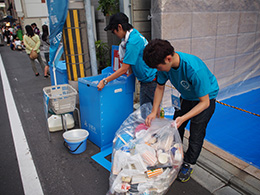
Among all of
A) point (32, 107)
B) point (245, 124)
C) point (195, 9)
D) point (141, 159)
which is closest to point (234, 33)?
point (195, 9)

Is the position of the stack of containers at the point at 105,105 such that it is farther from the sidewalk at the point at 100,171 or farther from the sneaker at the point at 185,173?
the sneaker at the point at 185,173

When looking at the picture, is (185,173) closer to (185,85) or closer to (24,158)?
(185,85)

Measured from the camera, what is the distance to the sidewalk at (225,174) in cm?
249

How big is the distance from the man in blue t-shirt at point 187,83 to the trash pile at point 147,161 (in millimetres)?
159

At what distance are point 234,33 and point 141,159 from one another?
4.86 meters

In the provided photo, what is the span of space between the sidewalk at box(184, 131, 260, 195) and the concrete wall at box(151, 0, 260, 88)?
2.39 m

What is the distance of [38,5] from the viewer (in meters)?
22.8

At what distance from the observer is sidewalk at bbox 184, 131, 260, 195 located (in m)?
2.49

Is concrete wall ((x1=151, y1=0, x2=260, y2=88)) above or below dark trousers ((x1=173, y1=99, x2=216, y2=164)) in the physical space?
above

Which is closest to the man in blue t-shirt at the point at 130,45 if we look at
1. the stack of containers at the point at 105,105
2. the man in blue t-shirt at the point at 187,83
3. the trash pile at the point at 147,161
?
the stack of containers at the point at 105,105

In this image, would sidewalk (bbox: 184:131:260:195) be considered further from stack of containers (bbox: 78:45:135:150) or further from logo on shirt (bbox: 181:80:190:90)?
stack of containers (bbox: 78:45:135:150)

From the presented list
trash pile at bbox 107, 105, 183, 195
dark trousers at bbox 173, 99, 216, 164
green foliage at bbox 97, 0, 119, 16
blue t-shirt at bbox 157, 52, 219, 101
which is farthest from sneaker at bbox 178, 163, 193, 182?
green foliage at bbox 97, 0, 119, 16

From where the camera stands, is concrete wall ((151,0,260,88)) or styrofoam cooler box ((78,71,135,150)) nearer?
styrofoam cooler box ((78,71,135,150))

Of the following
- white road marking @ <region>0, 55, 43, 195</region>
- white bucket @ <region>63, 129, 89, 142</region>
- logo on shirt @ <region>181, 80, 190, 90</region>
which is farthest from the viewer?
white bucket @ <region>63, 129, 89, 142</region>
